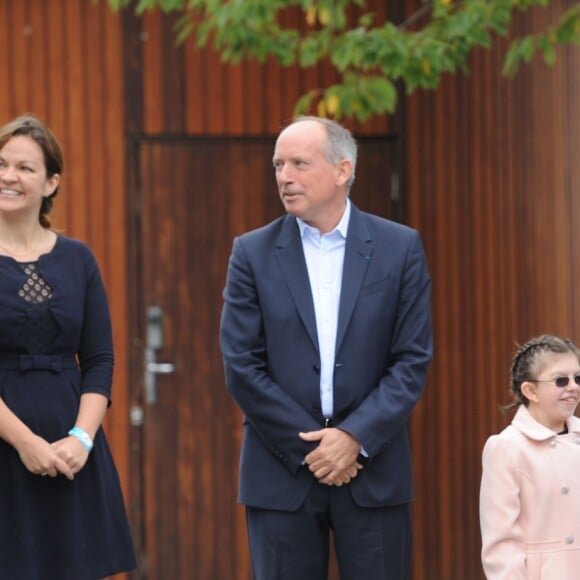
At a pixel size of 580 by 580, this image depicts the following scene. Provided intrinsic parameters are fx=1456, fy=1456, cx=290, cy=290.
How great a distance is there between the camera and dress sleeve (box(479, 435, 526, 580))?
448cm

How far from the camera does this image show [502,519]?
14.8ft

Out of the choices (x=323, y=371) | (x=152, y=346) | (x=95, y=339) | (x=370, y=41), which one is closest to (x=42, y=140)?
(x=95, y=339)

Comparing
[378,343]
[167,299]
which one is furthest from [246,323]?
[167,299]

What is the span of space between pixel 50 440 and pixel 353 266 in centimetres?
110

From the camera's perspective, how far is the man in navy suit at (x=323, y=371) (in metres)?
4.50

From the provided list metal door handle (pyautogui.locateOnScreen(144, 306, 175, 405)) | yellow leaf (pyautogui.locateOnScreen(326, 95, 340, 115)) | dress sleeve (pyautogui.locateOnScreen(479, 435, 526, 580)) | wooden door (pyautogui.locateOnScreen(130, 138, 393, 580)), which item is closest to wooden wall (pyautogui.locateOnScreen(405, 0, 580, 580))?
wooden door (pyautogui.locateOnScreen(130, 138, 393, 580))

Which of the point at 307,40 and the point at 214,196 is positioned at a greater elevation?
the point at 307,40

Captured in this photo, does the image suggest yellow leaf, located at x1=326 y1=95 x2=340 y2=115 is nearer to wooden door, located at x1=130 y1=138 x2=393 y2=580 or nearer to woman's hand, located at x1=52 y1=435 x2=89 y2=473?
wooden door, located at x1=130 y1=138 x2=393 y2=580

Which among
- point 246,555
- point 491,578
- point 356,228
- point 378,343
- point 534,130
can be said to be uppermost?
point 534,130

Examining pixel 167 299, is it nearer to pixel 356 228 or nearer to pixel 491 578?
pixel 356 228

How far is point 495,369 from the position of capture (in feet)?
24.8

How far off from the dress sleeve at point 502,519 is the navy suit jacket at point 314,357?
11.1 inches

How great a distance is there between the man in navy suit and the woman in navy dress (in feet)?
1.45

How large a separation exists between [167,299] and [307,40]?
160cm
